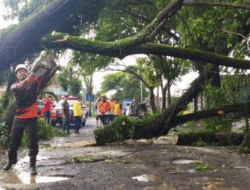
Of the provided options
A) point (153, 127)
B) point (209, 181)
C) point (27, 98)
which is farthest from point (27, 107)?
point (153, 127)

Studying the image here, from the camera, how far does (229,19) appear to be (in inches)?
405

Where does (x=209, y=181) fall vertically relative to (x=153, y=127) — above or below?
below

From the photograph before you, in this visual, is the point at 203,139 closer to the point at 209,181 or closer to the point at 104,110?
the point at 209,181

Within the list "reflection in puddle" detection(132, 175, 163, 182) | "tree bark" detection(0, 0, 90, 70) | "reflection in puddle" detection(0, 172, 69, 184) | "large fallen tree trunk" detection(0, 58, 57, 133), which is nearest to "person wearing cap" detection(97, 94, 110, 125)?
"large fallen tree trunk" detection(0, 58, 57, 133)

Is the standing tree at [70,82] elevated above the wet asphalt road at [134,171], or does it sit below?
above

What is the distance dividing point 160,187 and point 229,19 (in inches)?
255

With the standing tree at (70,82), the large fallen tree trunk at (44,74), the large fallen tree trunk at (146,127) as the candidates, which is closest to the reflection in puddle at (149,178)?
the large fallen tree trunk at (146,127)

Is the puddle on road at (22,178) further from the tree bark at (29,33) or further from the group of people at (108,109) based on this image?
the group of people at (108,109)

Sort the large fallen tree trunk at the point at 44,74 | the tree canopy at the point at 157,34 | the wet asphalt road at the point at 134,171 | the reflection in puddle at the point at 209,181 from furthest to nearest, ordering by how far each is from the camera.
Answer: the large fallen tree trunk at the point at 44,74 → the tree canopy at the point at 157,34 → the wet asphalt road at the point at 134,171 → the reflection in puddle at the point at 209,181

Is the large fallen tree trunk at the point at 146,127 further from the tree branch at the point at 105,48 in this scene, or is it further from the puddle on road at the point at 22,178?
the puddle on road at the point at 22,178

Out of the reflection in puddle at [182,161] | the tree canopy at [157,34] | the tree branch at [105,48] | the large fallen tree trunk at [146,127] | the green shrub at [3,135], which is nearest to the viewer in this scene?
the tree canopy at [157,34]

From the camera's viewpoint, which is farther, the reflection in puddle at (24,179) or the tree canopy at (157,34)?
the tree canopy at (157,34)

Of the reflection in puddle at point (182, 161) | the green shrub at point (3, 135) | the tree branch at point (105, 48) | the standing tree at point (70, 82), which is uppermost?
the standing tree at point (70, 82)

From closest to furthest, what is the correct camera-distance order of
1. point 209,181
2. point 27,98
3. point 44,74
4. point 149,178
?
point 209,181 → point 149,178 → point 27,98 → point 44,74
